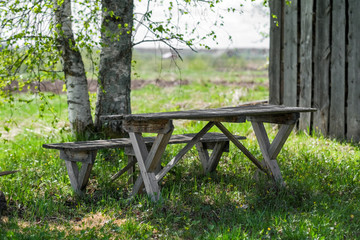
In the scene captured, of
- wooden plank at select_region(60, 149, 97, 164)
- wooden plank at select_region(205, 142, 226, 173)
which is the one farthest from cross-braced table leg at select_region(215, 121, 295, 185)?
wooden plank at select_region(60, 149, 97, 164)

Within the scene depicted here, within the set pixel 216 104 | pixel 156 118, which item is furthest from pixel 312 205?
pixel 216 104

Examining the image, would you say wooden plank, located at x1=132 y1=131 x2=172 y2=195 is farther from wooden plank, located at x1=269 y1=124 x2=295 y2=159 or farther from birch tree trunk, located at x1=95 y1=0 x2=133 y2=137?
birch tree trunk, located at x1=95 y1=0 x2=133 y2=137

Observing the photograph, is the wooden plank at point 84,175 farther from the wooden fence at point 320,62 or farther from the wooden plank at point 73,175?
the wooden fence at point 320,62

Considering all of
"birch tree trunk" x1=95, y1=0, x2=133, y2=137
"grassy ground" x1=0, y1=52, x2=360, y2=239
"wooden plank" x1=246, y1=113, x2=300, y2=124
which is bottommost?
"grassy ground" x1=0, y1=52, x2=360, y2=239

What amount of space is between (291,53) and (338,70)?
120 centimetres

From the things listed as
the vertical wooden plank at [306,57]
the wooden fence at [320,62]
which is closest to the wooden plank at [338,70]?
the wooden fence at [320,62]

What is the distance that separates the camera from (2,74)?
6441 mm

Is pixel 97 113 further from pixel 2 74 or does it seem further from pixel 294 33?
pixel 294 33

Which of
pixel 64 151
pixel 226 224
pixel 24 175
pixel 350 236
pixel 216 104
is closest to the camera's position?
pixel 350 236

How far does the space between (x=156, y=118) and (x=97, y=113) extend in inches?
112

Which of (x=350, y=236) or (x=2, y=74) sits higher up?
(x=2, y=74)

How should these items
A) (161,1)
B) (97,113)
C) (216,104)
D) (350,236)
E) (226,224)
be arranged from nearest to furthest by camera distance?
(350,236) < (226,224) < (161,1) < (97,113) < (216,104)

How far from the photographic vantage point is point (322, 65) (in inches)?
334

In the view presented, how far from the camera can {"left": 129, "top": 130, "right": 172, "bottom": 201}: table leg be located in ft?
15.8
